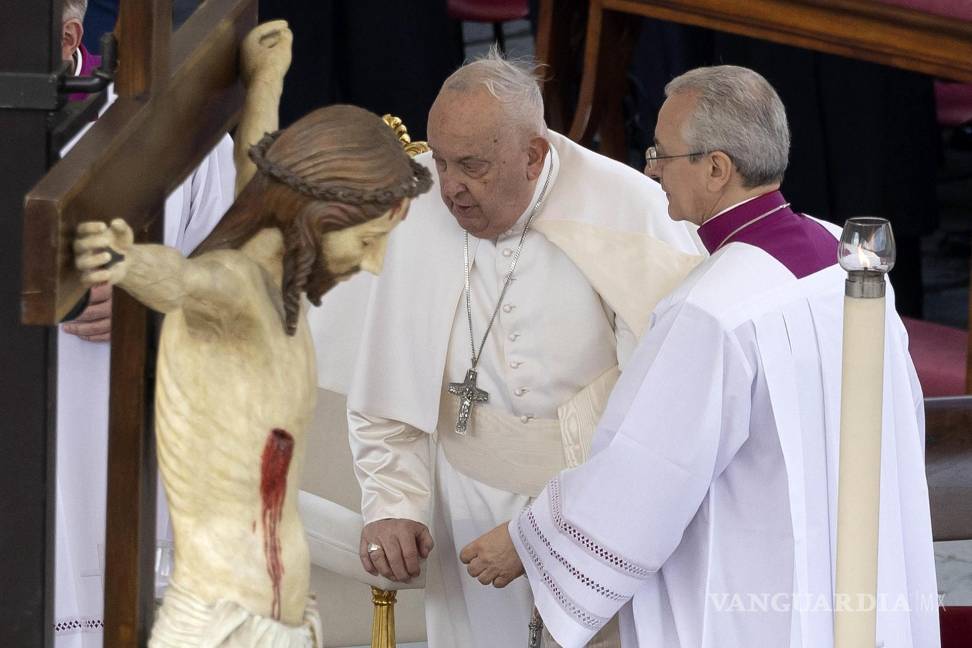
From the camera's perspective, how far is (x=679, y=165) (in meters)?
2.60

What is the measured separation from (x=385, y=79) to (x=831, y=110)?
1.50 meters

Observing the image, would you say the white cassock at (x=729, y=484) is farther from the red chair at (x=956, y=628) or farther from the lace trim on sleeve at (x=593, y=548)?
the red chair at (x=956, y=628)

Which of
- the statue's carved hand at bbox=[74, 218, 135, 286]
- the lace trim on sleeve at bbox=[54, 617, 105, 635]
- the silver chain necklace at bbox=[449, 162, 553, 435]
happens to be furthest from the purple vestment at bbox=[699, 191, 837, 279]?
the statue's carved hand at bbox=[74, 218, 135, 286]

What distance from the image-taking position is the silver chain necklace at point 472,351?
2.97 m

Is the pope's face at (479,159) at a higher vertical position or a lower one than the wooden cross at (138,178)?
higher

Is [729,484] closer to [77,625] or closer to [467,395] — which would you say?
[467,395]

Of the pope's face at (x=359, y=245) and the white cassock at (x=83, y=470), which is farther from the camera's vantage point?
the white cassock at (x=83, y=470)

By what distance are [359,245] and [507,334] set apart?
6.43 ft

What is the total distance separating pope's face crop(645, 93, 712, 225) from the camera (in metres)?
2.59

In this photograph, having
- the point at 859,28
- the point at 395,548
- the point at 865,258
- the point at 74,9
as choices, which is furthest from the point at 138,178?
the point at 859,28

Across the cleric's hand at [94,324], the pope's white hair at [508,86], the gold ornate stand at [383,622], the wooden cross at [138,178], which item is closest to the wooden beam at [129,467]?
the wooden cross at [138,178]

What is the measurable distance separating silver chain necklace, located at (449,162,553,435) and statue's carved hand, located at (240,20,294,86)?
1.76 metres

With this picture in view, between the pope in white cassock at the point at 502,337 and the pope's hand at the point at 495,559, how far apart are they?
0.18 metres

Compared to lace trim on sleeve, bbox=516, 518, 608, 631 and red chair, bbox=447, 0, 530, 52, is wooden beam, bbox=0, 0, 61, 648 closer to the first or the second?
lace trim on sleeve, bbox=516, 518, 608, 631
